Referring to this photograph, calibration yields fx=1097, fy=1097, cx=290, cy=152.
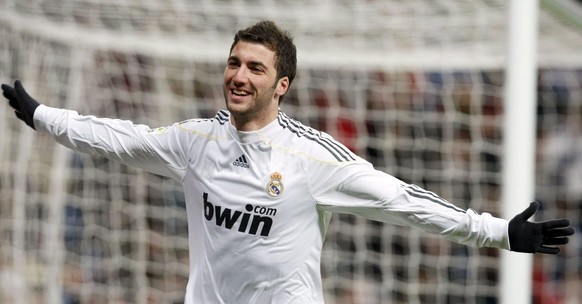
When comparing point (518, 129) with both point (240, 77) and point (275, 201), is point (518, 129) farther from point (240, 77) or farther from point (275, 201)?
point (240, 77)

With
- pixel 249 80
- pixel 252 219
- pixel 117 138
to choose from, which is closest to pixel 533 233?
pixel 252 219

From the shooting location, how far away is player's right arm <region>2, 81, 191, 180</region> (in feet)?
12.8

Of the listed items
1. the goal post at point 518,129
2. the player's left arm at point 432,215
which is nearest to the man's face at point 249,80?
the player's left arm at point 432,215

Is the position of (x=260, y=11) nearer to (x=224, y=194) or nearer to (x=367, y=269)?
(x=367, y=269)

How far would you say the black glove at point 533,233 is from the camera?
11.8ft

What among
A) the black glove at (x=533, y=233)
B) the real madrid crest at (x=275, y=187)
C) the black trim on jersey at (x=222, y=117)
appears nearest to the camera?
the black glove at (x=533, y=233)

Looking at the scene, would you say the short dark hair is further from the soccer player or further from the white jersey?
the white jersey

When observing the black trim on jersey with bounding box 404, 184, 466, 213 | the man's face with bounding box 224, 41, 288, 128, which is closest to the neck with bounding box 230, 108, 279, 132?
the man's face with bounding box 224, 41, 288, 128

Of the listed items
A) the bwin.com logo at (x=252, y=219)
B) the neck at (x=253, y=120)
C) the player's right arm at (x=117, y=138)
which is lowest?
the bwin.com logo at (x=252, y=219)

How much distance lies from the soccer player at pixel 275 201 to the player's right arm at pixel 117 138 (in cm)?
8

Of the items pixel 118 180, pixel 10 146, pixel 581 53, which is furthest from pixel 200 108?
pixel 581 53

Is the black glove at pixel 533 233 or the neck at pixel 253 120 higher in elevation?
the neck at pixel 253 120

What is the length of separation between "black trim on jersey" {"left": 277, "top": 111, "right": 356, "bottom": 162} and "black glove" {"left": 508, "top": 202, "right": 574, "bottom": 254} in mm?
587

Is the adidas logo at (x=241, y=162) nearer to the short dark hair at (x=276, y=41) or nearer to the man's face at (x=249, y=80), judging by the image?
the man's face at (x=249, y=80)
